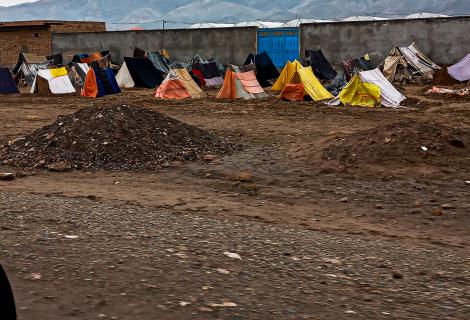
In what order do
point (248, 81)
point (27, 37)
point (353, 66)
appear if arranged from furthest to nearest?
point (27, 37), point (353, 66), point (248, 81)

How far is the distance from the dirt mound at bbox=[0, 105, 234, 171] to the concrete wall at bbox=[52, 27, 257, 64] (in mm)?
20118

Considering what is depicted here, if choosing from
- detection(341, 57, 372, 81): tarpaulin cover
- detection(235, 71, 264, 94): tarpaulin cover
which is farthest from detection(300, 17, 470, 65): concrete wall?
detection(235, 71, 264, 94): tarpaulin cover

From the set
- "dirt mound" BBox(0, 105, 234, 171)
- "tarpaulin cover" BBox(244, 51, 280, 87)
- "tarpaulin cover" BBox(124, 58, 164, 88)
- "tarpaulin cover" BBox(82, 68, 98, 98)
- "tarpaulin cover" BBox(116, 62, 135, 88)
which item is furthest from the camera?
"tarpaulin cover" BBox(116, 62, 135, 88)

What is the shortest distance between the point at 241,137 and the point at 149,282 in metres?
8.22

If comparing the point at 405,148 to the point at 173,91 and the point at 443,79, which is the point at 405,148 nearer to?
the point at 173,91

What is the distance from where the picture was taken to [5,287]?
2.84m

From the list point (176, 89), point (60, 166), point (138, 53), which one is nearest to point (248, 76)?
point (176, 89)

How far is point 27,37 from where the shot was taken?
34312 millimetres

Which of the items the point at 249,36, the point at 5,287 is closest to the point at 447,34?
the point at 249,36

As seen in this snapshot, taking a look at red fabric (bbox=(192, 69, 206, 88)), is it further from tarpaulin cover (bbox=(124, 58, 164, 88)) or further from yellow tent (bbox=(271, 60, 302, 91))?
yellow tent (bbox=(271, 60, 302, 91))

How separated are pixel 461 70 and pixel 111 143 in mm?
18542

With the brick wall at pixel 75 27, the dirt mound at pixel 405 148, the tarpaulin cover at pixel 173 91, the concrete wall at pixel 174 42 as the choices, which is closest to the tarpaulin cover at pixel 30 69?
the concrete wall at pixel 174 42

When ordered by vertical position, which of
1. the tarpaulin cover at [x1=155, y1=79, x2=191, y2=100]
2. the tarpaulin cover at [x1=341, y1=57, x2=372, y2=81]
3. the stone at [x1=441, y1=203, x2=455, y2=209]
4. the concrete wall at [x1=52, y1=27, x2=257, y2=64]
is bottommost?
the stone at [x1=441, y1=203, x2=455, y2=209]

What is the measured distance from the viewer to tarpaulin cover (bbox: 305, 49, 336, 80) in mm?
26359
